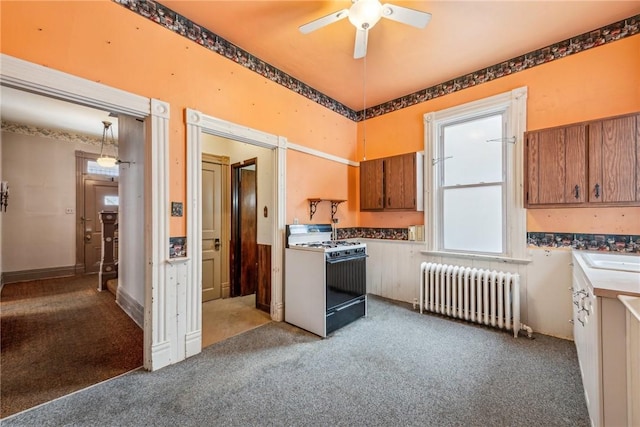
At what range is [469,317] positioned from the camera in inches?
123

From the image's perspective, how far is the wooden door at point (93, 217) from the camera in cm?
595

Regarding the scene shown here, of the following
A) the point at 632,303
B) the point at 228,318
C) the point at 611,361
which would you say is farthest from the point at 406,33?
the point at 228,318

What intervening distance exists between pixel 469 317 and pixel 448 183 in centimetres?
177

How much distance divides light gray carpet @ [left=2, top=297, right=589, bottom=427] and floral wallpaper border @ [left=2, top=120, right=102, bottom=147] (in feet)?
20.0

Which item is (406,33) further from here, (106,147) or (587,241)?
(106,147)

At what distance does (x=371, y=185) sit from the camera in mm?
4129

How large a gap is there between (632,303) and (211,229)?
4.30 metres

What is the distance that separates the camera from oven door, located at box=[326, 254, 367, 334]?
2875 mm

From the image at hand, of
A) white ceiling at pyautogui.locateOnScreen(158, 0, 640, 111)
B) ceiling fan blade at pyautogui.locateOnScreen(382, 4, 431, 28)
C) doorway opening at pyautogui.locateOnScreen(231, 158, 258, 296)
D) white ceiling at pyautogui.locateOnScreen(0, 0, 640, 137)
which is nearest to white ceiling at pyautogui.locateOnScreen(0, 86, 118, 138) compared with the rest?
white ceiling at pyautogui.locateOnScreen(0, 0, 640, 137)

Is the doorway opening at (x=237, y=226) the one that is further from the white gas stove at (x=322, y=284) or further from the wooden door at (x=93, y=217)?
the wooden door at (x=93, y=217)

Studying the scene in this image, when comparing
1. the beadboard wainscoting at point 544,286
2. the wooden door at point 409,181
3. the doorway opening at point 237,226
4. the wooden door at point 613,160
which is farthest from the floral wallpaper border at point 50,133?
the wooden door at point 613,160

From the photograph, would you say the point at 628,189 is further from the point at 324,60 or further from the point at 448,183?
the point at 324,60

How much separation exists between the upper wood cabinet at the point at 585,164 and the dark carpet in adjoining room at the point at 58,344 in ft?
14.3

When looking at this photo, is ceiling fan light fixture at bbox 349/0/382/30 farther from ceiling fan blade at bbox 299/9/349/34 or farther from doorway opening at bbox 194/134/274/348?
doorway opening at bbox 194/134/274/348
